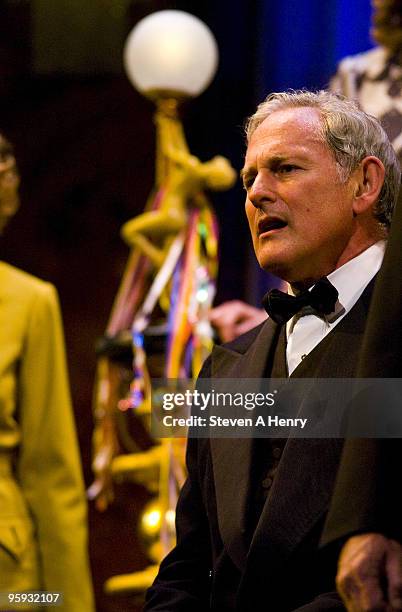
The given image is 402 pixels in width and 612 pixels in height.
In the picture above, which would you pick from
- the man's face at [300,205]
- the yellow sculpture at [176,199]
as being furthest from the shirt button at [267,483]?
the yellow sculpture at [176,199]

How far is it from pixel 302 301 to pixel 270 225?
11 cm

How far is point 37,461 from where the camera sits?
79.6 inches

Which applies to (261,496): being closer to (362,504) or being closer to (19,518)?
(362,504)

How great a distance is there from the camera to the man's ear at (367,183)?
58.2 inches

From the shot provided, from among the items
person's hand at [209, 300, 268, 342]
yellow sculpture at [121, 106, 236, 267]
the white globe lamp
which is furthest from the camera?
the white globe lamp

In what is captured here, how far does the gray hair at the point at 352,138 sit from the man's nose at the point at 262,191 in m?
0.09

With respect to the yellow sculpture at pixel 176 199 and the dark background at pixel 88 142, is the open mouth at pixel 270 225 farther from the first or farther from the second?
the dark background at pixel 88 142

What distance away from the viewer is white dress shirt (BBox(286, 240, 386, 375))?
1.43m

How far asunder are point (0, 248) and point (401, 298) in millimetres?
2992

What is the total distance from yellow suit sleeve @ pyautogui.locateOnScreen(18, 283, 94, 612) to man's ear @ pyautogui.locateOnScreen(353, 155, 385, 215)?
80 cm

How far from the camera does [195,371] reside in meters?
2.63

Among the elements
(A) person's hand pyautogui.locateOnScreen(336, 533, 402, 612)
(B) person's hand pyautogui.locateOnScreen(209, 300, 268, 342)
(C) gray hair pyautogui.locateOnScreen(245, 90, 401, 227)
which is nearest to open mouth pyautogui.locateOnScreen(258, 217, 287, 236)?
(C) gray hair pyautogui.locateOnScreen(245, 90, 401, 227)

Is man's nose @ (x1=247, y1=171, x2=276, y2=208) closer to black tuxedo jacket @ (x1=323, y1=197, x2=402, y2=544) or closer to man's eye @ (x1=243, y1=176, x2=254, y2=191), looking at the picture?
man's eye @ (x1=243, y1=176, x2=254, y2=191)

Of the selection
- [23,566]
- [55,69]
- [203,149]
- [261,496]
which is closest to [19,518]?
[23,566]
